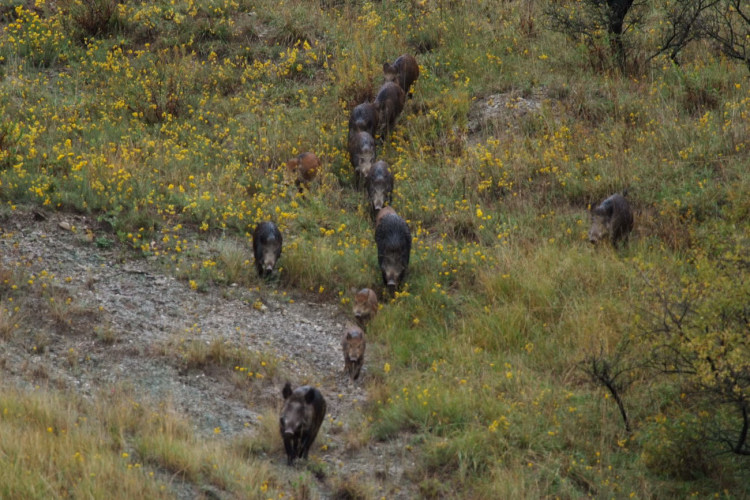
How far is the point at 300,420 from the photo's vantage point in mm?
7758

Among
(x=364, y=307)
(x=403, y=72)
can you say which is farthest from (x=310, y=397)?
(x=403, y=72)

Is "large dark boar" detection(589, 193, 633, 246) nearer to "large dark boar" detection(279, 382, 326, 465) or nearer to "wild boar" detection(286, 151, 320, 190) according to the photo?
"wild boar" detection(286, 151, 320, 190)

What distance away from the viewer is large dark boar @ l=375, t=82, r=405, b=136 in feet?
46.4

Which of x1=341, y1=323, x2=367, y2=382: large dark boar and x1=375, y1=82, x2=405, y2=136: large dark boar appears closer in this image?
x1=341, y1=323, x2=367, y2=382: large dark boar

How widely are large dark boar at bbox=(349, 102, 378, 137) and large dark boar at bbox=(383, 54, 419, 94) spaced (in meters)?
1.04

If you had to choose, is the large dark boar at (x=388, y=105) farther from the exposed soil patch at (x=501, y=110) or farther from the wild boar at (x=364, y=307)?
the wild boar at (x=364, y=307)

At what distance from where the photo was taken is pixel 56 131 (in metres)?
13.3

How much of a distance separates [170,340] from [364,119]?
5.64 meters

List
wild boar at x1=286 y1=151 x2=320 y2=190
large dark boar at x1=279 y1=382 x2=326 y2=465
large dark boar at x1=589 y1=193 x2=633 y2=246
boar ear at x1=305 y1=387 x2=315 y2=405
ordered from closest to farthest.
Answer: large dark boar at x1=279 y1=382 x2=326 y2=465
boar ear at x1=305 y1=387 x2=315 y2=405
large dark boar at x1=589 y1=193 x2=633 y2=246
wild boar at x1=286 y1=151 x2=320 y2=190

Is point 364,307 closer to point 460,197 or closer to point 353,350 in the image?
point 353,350

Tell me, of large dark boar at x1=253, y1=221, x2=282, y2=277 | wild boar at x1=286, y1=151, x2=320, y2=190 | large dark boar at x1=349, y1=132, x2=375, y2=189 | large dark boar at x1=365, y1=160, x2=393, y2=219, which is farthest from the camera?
large dark boar at x1=349, y1=132, x2=375, y2=189

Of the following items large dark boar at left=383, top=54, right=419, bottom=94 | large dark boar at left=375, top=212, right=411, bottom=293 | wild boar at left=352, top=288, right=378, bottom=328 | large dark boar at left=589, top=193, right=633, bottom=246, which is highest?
large dark boar at left=383, top=54, right=419, bottom=94

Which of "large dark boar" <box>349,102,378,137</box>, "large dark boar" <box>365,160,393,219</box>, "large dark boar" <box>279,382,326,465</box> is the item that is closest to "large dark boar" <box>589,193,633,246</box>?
"large dark boar" <box>365,160,393,219</box>

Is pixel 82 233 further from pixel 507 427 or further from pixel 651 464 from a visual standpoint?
pixel 651 464
